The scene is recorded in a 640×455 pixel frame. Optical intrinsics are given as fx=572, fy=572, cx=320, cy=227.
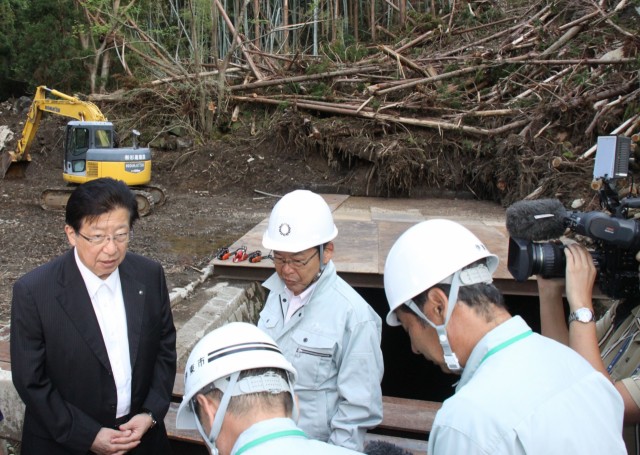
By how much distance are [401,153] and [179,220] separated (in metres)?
4.36

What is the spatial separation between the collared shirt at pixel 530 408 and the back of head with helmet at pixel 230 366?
0.38 metres

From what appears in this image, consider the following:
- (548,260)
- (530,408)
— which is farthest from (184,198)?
(530,408)

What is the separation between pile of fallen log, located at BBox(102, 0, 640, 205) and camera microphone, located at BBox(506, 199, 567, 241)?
6.43 meters

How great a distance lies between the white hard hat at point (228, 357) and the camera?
4.09ft

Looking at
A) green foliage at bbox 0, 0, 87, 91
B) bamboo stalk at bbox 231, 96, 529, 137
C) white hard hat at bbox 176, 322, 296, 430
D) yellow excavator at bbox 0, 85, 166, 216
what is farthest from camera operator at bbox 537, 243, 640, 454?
green foliage at bbox 0, 0, 87, 91

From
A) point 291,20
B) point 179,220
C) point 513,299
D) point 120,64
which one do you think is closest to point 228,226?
point 179,220

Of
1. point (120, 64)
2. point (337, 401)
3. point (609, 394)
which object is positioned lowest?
point (337, 401)

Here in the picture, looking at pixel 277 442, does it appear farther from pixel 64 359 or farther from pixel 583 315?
pixel 64 359

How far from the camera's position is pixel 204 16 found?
14328mm

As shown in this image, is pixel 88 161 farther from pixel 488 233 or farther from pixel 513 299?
pixel 513 299

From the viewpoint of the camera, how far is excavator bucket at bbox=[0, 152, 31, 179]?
501 inches

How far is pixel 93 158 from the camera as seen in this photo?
9867mm

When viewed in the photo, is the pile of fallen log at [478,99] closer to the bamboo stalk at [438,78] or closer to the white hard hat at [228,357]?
the bamboo stalk at [438,78]

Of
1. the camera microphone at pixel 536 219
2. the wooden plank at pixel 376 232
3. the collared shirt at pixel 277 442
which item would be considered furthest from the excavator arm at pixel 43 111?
the collared shirt at pixel 277 442
